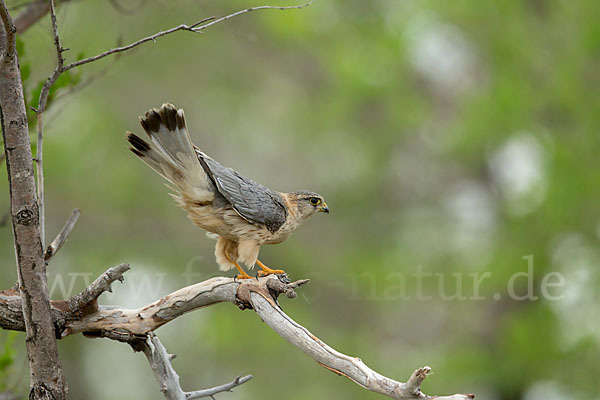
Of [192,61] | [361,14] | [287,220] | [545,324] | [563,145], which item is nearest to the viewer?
[287,220]

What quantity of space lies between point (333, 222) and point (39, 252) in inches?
347

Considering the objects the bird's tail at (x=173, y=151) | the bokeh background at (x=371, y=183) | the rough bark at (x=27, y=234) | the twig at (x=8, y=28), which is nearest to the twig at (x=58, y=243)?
the rough bark at (x=27, y=234)

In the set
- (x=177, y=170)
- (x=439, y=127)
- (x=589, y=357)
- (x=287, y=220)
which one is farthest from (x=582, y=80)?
(x=177, y=170)

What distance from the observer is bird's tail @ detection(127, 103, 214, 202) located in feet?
10.7

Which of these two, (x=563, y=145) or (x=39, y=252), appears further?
(x=563, y=145)

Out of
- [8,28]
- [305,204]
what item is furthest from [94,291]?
[305,204]

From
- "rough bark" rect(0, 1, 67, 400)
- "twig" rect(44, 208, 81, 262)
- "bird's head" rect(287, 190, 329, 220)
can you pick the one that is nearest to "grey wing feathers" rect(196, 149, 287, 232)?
"bird's head" rect(287, 190, 329, 220)

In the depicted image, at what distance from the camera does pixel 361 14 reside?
35.4ft

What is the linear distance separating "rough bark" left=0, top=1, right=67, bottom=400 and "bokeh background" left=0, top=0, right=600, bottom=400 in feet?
18.2

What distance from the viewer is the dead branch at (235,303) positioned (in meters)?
2.54

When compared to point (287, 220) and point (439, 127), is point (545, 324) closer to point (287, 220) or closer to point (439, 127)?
point (439, 127)

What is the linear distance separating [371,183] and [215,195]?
7456 millimetres

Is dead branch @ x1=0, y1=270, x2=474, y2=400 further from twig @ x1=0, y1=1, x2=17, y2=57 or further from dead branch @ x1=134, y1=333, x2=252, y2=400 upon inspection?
twig @ x1=0, y1=1, x2=17, y2=57

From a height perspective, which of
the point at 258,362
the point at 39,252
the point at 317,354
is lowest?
the point at 317,354
